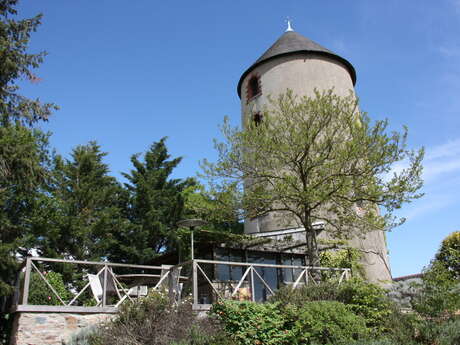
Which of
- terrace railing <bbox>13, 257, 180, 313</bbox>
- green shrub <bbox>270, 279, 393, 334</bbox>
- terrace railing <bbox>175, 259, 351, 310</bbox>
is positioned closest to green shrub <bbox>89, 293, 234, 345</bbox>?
terrace railing <bbox>13, 257, 180, 313</bbox>

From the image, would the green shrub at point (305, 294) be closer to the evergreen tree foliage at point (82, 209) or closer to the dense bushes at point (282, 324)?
the dense bushes at point (282, 324)

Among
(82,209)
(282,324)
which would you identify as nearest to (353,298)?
(282,324)

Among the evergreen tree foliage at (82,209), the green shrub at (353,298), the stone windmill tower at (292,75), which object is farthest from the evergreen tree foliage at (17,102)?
the stone windmill tower at (292,75)

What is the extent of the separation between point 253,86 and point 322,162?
9184 mm

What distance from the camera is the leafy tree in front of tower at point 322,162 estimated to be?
1100 centimetres

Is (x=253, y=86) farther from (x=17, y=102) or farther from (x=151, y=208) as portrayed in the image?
A: (x=17, y=102)

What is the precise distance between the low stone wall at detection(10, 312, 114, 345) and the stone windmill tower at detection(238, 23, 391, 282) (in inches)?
371

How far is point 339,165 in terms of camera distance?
435 inches

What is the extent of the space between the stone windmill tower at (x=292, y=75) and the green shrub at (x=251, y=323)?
8.19m

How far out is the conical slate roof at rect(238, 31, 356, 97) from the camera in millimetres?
18125

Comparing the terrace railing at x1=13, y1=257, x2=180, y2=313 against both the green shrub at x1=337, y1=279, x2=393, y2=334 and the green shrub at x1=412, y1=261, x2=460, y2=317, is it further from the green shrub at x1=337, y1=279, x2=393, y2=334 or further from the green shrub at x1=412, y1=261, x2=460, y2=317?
the green shrub at x1=412, y1=261, x2=460, y2=317

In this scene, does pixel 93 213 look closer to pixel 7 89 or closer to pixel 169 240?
pixel 169 240

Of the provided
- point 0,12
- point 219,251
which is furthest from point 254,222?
point 0,12

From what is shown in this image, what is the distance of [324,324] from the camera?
7.58 metres
